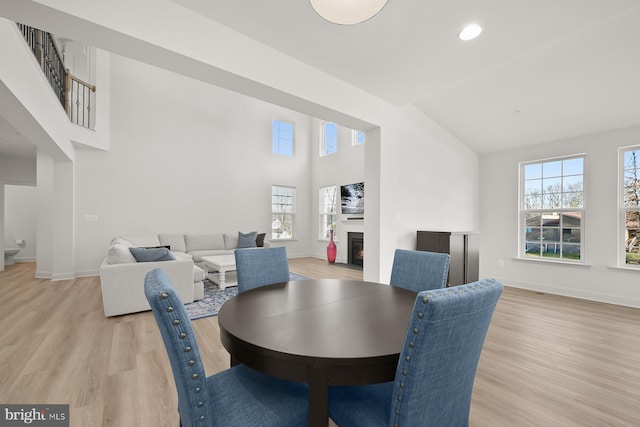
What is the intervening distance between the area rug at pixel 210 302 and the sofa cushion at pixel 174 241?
1.47m

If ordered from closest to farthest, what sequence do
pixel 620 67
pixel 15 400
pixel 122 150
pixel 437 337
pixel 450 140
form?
pixel 437 337 → pixel 15 400 → pixel 620 67 → pixel 450 140 → pixel 122 150

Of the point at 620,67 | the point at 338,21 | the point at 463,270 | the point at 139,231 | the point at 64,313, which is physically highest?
the point at 620,67

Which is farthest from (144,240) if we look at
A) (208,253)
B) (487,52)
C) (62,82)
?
(487,52)

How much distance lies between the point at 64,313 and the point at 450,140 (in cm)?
592

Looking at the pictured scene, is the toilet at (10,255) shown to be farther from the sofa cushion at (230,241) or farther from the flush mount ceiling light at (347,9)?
the flush mount ceiling light at (347,9)

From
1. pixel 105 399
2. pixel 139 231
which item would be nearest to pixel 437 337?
pixel 105 399

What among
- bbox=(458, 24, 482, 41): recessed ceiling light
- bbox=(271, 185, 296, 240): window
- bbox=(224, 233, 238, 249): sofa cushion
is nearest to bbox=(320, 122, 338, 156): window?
bbox=(271, 185, 296, 240): window

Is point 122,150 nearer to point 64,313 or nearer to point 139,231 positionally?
point 139,231

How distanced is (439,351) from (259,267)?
4.95 feet

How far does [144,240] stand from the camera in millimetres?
5465

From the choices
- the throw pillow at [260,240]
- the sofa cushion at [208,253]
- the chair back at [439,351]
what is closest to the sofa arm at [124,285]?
the sofa cushion at [208,253]

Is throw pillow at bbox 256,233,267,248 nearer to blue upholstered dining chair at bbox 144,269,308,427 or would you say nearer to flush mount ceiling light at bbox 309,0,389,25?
blue upholstered dining chair at bbox 144,269,308,427

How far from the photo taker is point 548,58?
284cm
